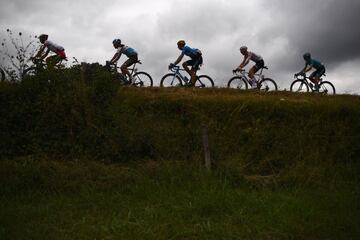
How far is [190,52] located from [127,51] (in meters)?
2.44

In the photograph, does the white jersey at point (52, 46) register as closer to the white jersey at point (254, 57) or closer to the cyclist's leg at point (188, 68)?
the cyclist's leg at point (188, 68)

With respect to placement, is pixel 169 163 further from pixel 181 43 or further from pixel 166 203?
pixel 181 43

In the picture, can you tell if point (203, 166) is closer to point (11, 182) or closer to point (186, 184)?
point (186, 184)

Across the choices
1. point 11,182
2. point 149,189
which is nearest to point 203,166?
point 149,189

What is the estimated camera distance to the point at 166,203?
7.90 meters

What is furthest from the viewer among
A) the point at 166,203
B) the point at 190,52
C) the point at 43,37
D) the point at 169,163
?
the point at 190,52

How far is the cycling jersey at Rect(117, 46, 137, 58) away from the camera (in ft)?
54.1

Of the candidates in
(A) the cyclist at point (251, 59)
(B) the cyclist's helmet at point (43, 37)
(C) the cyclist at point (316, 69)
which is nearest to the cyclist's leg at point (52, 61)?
(B) the cyclist's helmet at point (43, 37)

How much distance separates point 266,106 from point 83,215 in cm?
806

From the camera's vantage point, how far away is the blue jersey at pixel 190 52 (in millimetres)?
16656

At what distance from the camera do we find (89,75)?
12383mm

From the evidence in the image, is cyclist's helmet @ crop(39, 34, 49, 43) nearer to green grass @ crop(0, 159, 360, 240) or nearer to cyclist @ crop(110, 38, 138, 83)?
cyclist @ crop(110, 38, 138, 83)

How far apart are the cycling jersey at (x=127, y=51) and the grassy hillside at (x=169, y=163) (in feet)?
8.33

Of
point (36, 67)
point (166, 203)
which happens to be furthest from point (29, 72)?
point (166, 203)
